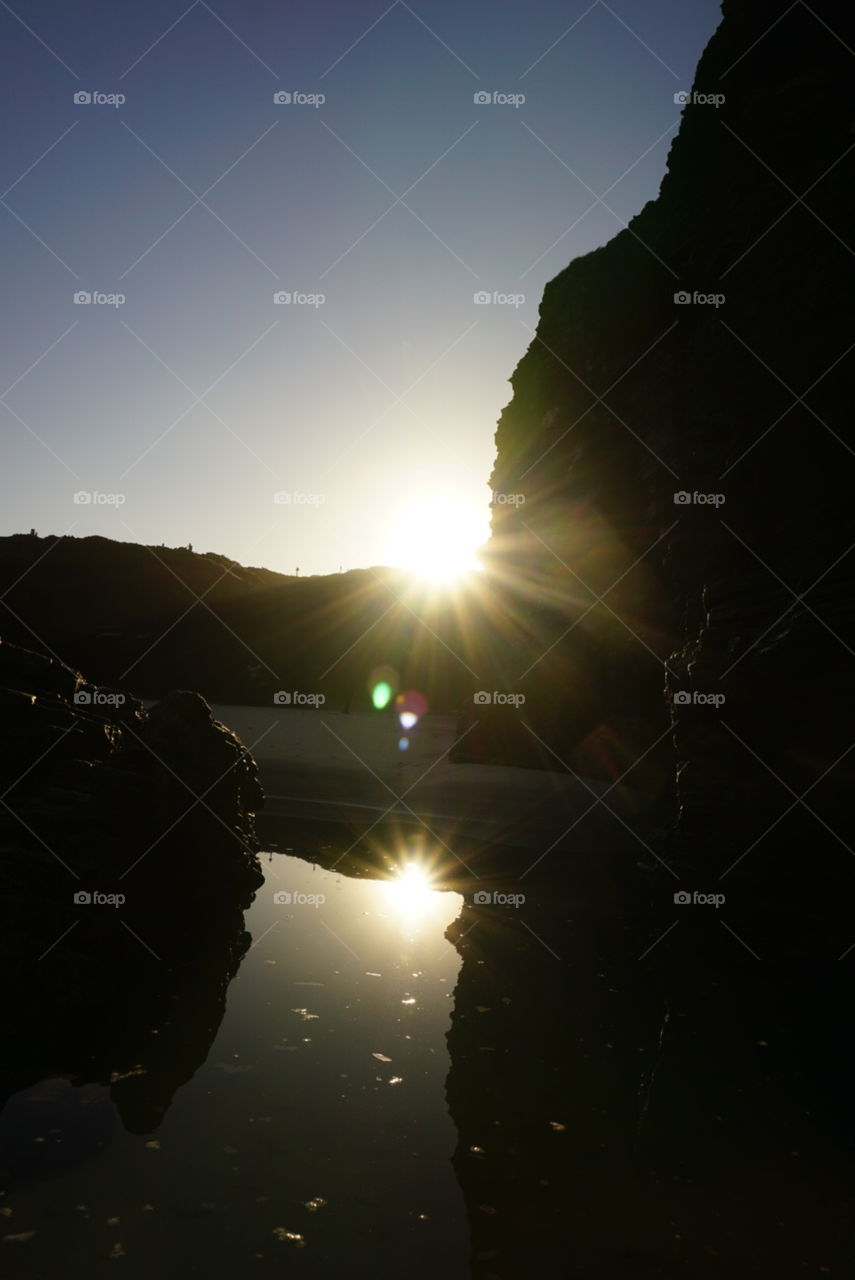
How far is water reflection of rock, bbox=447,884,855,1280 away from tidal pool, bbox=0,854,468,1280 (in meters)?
0.35

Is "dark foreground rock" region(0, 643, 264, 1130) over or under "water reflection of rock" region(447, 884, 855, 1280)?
over

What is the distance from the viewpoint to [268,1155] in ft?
18.4

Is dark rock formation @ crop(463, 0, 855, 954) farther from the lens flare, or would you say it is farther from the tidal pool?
the lens flare

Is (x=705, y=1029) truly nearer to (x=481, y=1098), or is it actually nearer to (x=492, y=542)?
(x=481, y=1098)

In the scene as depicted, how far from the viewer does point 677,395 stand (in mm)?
21156

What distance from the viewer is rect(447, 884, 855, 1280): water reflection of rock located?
4.96 m

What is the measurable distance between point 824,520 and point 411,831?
10705mm

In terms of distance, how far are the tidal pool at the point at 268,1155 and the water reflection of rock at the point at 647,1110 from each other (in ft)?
1.16

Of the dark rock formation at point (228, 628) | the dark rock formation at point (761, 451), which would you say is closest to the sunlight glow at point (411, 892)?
the dark rock formation at point (761, 451)

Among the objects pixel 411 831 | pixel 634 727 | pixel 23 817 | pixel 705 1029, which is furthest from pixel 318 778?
pixel 705 1029

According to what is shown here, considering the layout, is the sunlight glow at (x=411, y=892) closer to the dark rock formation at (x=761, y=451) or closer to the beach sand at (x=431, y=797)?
the beach sand at (x=431, y=797)

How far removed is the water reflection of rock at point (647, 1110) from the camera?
4957 millimetres

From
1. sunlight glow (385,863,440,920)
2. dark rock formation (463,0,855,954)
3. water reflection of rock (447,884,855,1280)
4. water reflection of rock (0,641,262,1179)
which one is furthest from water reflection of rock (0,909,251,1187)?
dark rock formation (463,0,855,954)

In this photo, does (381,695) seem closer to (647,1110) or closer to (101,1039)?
(101,1039)
